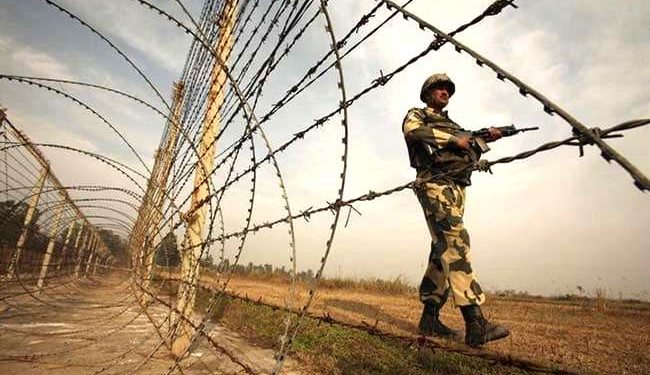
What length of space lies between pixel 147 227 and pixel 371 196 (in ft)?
12.1

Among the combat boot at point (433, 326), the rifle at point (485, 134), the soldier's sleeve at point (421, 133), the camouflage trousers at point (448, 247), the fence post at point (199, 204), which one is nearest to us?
the rifle at point (485, 134)

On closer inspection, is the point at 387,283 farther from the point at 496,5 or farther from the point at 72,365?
the point at 496,5

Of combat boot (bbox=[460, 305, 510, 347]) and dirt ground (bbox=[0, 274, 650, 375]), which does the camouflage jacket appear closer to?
combat boot (bbox=[460, 305, 510, 347])

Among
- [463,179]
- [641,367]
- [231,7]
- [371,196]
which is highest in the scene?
[231,7]

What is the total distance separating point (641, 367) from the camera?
2.47 meters

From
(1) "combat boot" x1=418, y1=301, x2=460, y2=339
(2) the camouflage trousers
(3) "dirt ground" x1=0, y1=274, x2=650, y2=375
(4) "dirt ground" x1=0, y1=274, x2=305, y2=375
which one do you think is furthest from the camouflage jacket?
(4) "dirt ground" x1=0, y1=274, x2=305, y2=375

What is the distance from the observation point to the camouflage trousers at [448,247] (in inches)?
89.4

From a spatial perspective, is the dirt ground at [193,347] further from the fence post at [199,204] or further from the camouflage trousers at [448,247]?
the camouflage trousers at [448,247]

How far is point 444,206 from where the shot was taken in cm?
249

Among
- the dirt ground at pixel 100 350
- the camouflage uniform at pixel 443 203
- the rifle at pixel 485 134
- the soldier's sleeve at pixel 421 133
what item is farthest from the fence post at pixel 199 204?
the rifle at pixel 485 134

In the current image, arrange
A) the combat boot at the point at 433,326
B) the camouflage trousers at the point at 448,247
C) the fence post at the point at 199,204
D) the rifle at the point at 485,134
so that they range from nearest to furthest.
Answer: the rifle at the point at 485,134
the camouflage trousers at the point at 448,247
the combat boot at the point at 433,326
the fence post at the point at 199,204

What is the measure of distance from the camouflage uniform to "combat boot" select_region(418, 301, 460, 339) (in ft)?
0.17

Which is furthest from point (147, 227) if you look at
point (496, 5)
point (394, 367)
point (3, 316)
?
point (496, 5)

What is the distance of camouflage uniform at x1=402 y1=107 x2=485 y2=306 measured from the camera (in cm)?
230
